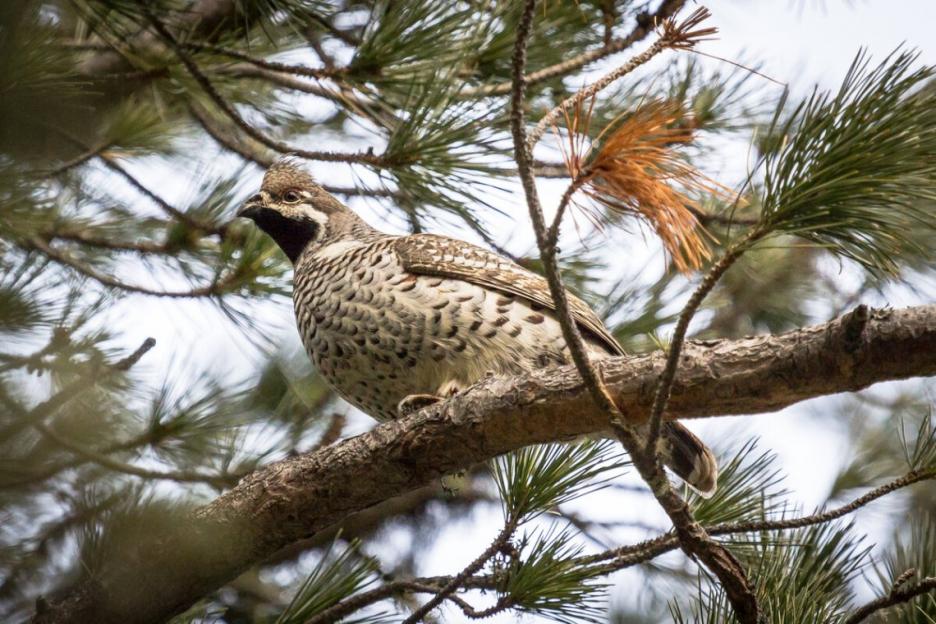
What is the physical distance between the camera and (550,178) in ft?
17.1

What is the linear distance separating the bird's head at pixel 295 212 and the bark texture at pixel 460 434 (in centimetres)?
193

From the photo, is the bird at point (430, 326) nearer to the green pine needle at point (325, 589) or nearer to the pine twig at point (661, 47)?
the green pine needle at point (325, 589)

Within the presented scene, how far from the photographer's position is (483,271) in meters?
4.72

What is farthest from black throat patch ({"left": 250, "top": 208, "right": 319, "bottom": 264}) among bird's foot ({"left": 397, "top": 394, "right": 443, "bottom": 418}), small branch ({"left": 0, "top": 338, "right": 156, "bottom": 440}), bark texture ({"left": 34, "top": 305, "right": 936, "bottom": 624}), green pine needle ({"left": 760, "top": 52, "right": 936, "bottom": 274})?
green pine needle ({"left": 760, "top": 52, "right": 936, "bottom": 274})

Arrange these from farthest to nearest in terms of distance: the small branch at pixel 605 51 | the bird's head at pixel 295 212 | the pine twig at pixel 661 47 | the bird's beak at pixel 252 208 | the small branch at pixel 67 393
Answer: the bird's head at pixel 295 212 < the bird's beak at pixel 252 208 < the small branch at pixel 605 51 < the pine twig at pixel 661 47 < the small branch at pixel 67 393

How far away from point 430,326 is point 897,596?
2.13 metres

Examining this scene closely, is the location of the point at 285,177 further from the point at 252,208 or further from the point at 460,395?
the point at 460,395

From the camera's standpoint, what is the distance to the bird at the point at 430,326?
14.4 ft

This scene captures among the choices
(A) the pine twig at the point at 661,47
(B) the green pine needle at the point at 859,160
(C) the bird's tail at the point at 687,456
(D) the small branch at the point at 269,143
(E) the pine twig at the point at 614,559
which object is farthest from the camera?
(C) the bird's tail at the point at 687,456

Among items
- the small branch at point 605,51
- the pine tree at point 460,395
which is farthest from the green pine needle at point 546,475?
the small branch at point 605,51

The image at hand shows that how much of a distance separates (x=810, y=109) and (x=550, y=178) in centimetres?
272

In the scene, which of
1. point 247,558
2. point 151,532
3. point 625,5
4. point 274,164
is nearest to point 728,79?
point 625,5

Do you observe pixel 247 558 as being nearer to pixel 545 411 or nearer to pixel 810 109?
pixel 545 411

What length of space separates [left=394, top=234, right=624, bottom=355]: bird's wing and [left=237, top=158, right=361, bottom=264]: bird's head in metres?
0.84
